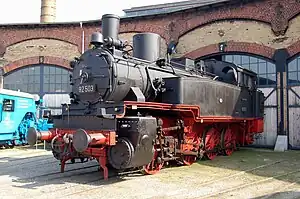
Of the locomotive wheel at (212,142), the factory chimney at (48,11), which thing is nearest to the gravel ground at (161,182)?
the locomotive wheel at (212,142)

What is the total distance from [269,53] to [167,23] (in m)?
5.11

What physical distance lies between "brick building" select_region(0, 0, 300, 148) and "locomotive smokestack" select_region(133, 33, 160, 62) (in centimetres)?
663

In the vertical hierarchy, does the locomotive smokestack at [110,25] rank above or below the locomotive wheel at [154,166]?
above

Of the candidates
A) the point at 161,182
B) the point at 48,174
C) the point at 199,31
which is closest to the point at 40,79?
the point at 199,31

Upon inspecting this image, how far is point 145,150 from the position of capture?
679cm

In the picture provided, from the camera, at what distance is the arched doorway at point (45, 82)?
19.4m

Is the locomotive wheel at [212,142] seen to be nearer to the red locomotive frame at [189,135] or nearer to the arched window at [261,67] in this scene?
the red locomotive frame at [189,135]

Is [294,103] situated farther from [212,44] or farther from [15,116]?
[15,116]

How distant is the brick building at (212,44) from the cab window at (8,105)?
18.1 ft

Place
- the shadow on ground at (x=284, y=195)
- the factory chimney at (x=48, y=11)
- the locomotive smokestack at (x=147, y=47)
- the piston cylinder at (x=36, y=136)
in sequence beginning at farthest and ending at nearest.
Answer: the factory chimney at (x=48, y=11) < the locomotive smokestack at (x=147, y=47) < the piston cylinder at (x=36, y=136) < the shadow on ground at (x=284, y=195)

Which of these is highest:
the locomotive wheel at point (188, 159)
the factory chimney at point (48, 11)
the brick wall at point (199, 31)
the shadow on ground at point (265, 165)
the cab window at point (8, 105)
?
the factory chimney at point (48, 11)

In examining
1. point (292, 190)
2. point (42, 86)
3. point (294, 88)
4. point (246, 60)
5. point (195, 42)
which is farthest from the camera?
point (42, 86)

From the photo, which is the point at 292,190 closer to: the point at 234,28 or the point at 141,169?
the point at 141,169

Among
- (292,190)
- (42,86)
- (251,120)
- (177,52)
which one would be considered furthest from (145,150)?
(42,86)
